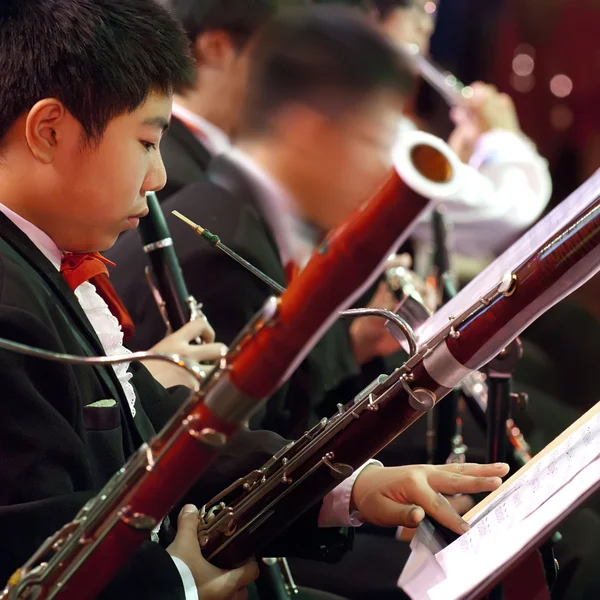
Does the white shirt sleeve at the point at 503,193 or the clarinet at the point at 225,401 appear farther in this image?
the white shirt sleeve at the point at 503,193

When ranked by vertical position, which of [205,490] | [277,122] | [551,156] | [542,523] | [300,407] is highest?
[551,156]

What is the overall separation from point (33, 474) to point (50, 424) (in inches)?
1.8

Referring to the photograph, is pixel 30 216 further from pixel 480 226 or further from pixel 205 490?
pixel 480 226

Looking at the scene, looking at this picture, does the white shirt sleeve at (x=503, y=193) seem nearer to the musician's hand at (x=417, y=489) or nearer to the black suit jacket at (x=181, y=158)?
the black suit jacket at (x=181, y=158)

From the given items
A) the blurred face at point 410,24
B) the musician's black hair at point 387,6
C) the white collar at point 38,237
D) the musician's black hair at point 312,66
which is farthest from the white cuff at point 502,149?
the white collar at point 38,237

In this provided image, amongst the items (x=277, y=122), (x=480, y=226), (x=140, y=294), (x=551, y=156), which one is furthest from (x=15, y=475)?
(x=551, y=156)

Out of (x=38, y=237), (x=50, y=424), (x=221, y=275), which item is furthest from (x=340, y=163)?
(x=50, y=424)

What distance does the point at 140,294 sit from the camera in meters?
1.36

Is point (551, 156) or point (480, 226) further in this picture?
point (551, 156)

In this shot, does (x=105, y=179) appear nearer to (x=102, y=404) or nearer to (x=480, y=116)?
(x=102, y=404)

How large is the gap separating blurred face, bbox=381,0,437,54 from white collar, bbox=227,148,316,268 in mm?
816

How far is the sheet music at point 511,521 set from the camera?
677mm

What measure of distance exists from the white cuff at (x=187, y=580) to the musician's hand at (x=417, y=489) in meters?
0.21

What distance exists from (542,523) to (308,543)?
0.38 meters
